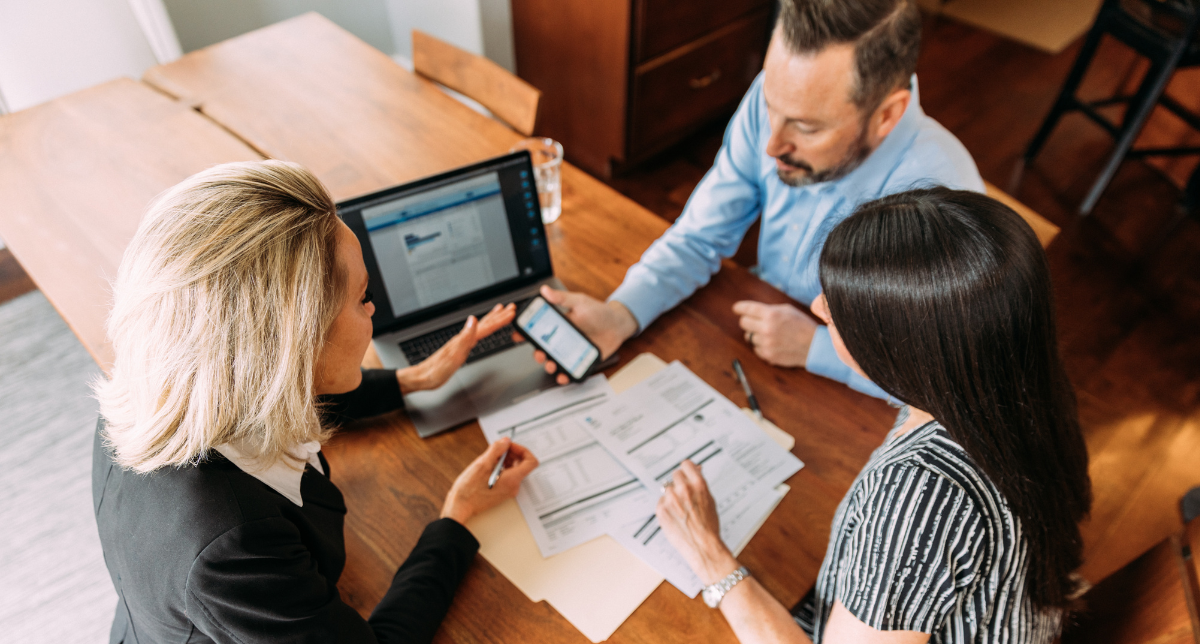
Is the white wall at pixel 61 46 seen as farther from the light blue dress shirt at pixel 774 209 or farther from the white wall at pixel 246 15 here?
the light blue dress shirt at pixel 774 209

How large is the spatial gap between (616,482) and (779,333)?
415 mm

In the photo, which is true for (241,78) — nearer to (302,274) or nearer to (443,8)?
(443,8)

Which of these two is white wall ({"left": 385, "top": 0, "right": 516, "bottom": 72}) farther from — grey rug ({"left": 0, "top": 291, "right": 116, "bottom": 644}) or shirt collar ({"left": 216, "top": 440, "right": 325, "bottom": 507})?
shirt collar ({"left": 216, "top": 440, "right": 325, "bottom": 507})

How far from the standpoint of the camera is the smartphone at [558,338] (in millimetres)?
1183

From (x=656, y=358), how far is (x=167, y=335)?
79 centimetres

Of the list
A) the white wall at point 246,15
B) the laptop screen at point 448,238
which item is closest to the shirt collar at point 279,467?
the laptop screen at point 448,238

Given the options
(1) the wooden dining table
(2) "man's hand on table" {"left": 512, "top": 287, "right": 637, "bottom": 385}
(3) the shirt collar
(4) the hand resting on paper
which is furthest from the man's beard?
(3) the shirt collar

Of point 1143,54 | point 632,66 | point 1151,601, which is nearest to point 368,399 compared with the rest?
point 1151,601

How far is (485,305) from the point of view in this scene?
131 centimetres

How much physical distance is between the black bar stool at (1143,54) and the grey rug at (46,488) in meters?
3.34

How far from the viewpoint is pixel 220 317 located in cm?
69

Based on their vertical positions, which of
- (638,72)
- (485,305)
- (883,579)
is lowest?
(638,72)

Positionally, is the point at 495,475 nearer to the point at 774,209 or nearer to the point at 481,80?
the point at 774,209

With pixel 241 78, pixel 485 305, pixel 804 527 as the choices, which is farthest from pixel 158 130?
pixel 804 527
